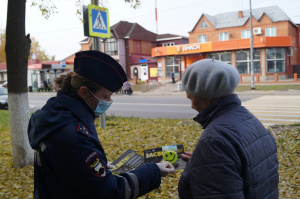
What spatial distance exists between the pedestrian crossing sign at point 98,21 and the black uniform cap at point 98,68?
6.09m

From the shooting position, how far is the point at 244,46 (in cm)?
3500

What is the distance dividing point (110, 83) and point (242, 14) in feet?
158

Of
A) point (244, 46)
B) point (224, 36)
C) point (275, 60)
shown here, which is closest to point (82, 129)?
point (244, 46)

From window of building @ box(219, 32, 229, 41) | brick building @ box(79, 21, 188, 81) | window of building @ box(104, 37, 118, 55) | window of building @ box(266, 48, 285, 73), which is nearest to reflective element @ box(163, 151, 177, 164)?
window of building @ box(266, 48, 285, 73)

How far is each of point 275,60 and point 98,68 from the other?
119 ft

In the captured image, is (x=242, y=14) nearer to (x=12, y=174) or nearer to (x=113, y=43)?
(x=113, y=43)

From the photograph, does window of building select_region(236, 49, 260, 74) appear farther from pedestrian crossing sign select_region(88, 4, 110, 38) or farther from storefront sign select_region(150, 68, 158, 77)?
pedestrian crossing sign select_region(88, 4, 110, 38)

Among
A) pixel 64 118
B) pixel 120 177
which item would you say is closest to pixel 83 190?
pixel 120 177

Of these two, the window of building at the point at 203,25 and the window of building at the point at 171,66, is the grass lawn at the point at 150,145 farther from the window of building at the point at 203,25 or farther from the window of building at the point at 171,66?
the window of building at the point at 203,25

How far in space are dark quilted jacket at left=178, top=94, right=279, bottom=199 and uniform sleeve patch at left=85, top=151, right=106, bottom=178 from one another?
1.67 feet

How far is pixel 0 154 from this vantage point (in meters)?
6.90

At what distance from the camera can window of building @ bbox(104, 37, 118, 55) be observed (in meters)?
48.8

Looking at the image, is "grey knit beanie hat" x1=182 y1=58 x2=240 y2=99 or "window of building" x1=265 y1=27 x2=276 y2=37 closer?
"grey knit beanie hat" x1=182 y1=58 x2=240 y2=99

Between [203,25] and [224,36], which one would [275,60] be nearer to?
[224,36]
